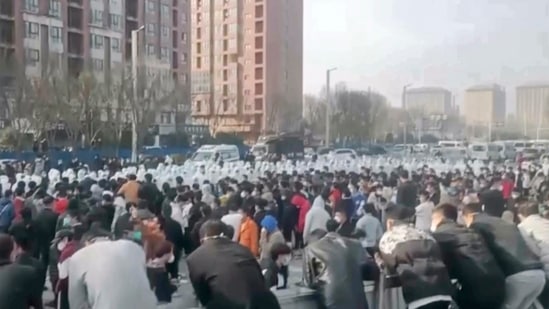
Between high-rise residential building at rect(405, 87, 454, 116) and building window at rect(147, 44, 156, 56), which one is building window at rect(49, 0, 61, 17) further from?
high-rise residential building at rect(405, 87, 454, 116)

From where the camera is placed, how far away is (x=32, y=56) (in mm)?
54062

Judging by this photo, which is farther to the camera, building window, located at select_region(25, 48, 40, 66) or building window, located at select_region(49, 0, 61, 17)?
building window, located at select_region(49, 0, 61, 17)

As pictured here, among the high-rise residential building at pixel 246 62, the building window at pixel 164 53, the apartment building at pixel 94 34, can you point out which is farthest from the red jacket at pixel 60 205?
the high-rise residential building at pixel 246 62

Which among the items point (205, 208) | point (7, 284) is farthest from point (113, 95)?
point (7, 284)

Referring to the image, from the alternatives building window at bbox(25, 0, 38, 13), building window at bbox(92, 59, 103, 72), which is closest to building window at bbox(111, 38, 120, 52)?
building window at bbox(92, 59, 103, 72)

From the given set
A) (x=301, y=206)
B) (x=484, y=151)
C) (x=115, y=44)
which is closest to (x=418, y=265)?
(x=301, y=206)

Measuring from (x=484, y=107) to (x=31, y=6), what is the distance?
32.3 m

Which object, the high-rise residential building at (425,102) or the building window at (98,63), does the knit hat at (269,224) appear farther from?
the high-rise residential building at (425,102)

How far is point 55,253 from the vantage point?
Answer: 882cm

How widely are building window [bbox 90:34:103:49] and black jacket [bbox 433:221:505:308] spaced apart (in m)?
57.2

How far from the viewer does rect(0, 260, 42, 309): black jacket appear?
17.0 ft

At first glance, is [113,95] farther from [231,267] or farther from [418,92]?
[231,267]

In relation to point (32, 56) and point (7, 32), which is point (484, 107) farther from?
point (7, 32)

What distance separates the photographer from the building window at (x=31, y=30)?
54.6m
